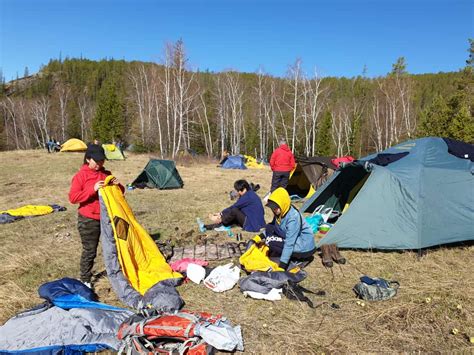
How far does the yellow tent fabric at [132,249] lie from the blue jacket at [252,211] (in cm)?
298

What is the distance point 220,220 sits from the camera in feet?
27.4

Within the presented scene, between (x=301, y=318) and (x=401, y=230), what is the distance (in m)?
3.13

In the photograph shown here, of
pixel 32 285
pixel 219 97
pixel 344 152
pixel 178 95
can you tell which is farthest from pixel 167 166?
pixel 344 152

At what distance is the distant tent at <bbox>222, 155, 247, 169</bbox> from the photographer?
74.9 feet

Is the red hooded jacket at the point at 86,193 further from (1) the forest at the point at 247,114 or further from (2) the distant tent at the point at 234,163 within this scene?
(1) the forest at the point at 247,114

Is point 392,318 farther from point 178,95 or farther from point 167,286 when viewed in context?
point 178,95

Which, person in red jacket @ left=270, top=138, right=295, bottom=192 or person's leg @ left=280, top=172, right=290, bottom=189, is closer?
person in red jacket @ left=270, top=138, right=295, bottom=192

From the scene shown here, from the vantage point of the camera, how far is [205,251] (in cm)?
627

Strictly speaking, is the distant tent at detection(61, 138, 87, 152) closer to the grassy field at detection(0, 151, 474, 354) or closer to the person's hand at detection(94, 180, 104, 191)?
the grassy field at detection(0, 151, 474, 354)

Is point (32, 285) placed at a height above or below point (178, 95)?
below

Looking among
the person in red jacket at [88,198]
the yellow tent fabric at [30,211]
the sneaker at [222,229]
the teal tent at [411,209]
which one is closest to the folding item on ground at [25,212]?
the yellow tent fabric at [30,211]

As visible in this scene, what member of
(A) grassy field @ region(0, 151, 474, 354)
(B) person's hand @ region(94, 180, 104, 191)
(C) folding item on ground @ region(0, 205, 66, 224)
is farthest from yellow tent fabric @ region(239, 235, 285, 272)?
(C) folding item on ground @ region(0, 205, 66, 224)

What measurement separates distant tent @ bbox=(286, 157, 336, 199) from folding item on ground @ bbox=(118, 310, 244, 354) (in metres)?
8.17

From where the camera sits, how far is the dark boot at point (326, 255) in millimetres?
5766
